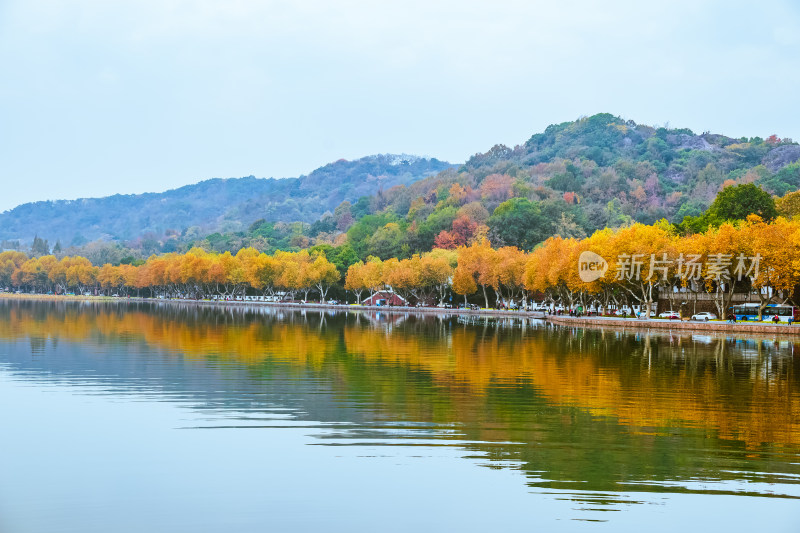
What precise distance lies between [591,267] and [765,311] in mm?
12808

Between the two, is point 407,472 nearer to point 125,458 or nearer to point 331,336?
point 125,458

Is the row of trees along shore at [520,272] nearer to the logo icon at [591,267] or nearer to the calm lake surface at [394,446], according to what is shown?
the logo icon at [591,267]

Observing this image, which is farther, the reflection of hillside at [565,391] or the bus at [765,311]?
the bus at [765,311]

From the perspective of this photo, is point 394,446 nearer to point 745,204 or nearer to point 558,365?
point 558,365

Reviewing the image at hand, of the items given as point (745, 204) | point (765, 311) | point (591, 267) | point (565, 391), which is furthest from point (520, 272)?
point (565, 391)

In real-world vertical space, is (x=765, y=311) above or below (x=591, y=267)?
below

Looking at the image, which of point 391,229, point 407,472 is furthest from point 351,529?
point 391,229

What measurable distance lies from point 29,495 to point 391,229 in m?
114

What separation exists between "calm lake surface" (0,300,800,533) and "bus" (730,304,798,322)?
31198 mm

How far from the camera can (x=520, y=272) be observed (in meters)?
77.1

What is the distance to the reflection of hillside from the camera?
13577 millimetres

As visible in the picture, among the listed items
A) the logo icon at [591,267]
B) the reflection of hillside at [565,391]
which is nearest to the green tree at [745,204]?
the logo icon at [591,267]

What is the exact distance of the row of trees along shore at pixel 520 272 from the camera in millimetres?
48906

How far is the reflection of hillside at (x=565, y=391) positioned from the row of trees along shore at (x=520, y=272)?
9.94 meters
